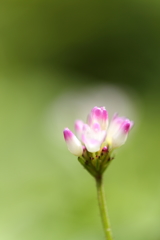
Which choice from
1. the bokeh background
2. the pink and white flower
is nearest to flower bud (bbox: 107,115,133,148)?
the pink and white flower

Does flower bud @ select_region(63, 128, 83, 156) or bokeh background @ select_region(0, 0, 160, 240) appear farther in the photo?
bokeh background @ select_region(0, 0, 160, 240)

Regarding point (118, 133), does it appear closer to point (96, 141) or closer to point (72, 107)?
point (96, 141)

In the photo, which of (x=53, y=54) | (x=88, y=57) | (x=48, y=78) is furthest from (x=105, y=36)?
(x=48, y=78)

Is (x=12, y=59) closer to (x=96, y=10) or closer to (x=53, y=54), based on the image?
(x=53, y=54)

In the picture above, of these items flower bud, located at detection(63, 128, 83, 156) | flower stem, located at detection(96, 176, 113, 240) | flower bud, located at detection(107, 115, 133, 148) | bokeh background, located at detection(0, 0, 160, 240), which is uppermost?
bokeh background, located at detection(0, 0, 160, 240)

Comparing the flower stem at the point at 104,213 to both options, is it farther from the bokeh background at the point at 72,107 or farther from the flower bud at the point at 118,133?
the bokeh background at the point at 72,107

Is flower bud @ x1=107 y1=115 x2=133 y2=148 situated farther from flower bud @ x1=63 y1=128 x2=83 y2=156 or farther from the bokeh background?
the bokeh background

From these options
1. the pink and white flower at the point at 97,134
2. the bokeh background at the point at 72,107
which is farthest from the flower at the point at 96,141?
the bokeh background at the point at 72,107
